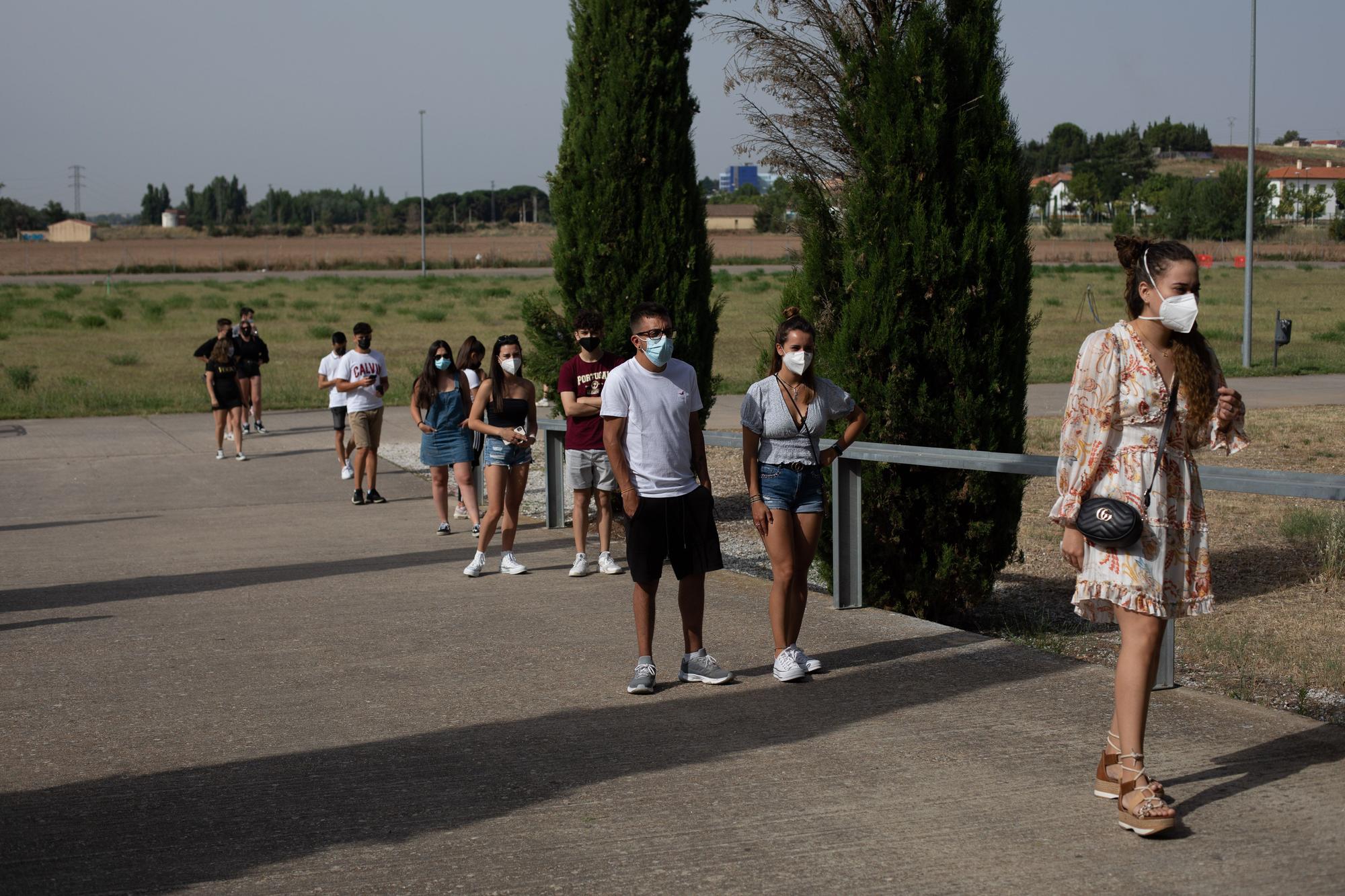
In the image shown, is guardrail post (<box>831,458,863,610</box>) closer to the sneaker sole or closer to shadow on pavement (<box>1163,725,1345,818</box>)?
the sneaker sole

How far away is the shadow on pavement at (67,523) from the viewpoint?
12.1 metres

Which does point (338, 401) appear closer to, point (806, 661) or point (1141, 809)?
point (806, 661)

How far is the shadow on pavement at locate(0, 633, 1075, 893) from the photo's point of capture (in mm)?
4344

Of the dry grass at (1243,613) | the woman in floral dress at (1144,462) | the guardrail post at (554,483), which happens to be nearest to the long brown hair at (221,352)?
the guardrail post at (554,483)

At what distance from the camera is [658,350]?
6.26m

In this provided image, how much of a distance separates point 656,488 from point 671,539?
247mm

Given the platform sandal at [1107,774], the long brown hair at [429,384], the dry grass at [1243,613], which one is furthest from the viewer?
the long brown hair at [429,384]

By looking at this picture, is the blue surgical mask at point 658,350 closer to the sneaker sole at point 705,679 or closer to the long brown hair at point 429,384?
the sneaker sole at point 705,679

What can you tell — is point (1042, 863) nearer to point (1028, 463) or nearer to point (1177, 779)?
point (1177, 779)

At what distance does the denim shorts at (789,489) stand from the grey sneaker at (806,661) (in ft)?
2.16

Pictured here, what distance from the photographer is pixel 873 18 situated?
27.0ft

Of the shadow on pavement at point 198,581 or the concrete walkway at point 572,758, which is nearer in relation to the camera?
the concrete walkway at point 572,758

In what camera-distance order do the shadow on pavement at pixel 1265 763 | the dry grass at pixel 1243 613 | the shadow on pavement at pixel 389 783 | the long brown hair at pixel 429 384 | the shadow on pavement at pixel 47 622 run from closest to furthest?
the shadow on pavement at pixel 389 783 < the shadow on pavement at pixel 1265 763 < the dry grass at pixel 1243 613 < the shadow on pavement at pixel 47 622 < the long brown hair at pixel 429 384

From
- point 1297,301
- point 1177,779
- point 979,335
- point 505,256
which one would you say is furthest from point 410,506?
point 505,256
